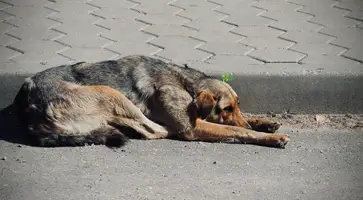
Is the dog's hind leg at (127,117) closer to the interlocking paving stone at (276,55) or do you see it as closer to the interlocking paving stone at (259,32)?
the interlocking paving stone at (276,55)

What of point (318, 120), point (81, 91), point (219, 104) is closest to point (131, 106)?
point (81, 91)

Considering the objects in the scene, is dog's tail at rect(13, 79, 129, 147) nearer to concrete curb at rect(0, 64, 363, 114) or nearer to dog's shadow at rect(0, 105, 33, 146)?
dog's shadow at rect(0, 105, 33, 146)

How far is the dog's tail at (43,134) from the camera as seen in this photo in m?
6.16

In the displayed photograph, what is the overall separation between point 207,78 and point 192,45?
113 centimetres

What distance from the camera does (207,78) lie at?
6.68 meters

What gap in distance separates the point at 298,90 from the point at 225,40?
1246 mm

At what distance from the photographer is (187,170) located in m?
5.76

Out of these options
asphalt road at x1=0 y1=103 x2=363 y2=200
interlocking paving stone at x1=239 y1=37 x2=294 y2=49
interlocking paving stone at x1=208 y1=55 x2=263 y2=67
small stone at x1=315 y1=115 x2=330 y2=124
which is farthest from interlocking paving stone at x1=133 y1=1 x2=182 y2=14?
asphalt road at x1=0 y1=103 x2=363 y2=200

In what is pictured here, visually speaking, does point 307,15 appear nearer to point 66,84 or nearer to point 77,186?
point 66,84

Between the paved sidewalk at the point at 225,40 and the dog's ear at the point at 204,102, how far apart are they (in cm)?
51

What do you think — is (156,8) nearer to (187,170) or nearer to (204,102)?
(204,102)

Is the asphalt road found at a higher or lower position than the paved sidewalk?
lower

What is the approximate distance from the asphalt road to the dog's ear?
327 mm

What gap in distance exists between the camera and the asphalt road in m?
5.37
